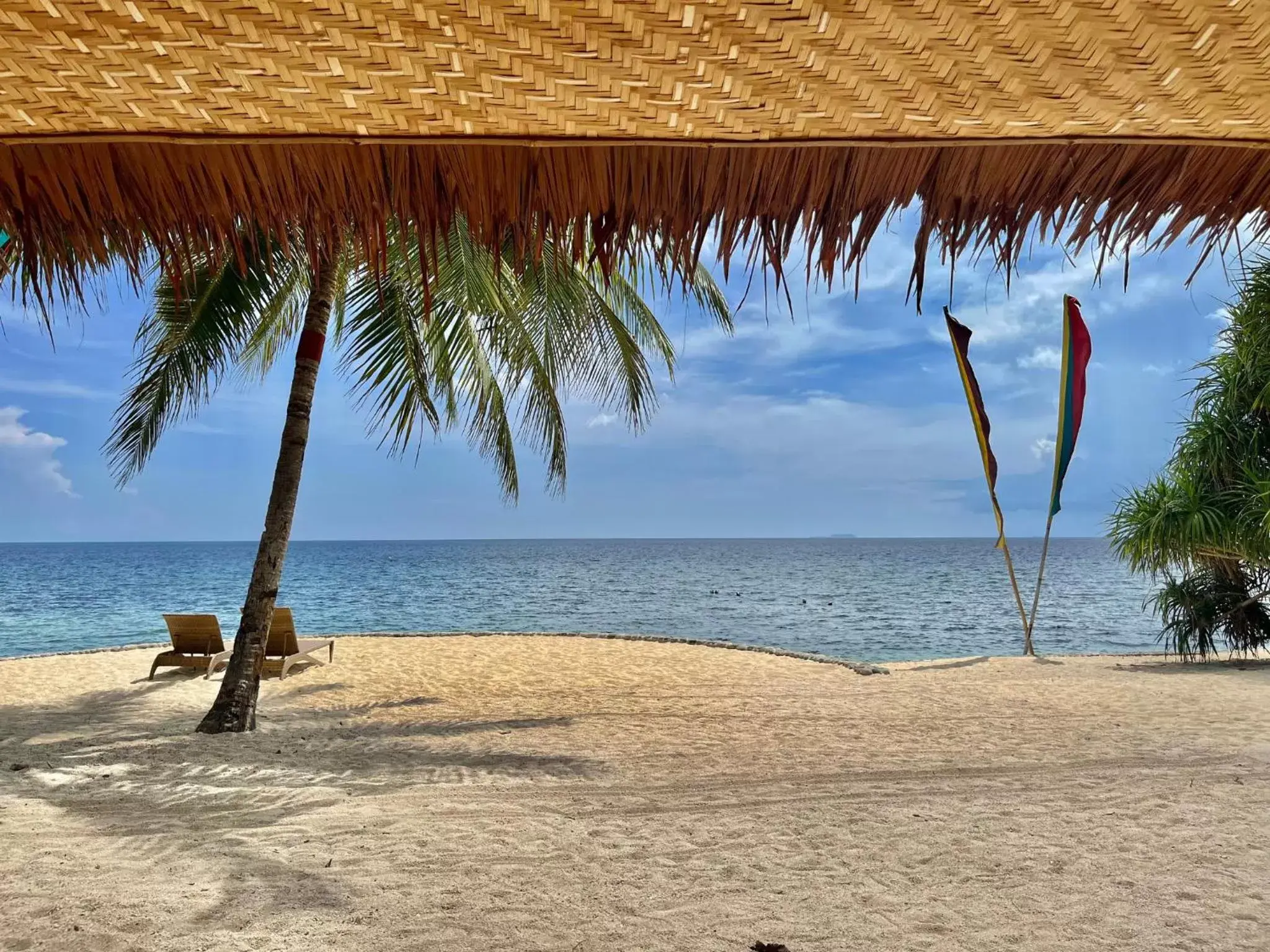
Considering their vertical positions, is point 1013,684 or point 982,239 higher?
point 982,239

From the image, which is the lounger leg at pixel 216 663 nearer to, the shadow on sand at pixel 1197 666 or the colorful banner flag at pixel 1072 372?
the colorful banner flag at pixel 1072 372

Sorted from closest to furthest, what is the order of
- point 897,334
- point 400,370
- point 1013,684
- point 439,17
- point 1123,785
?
point 439,17
point 1123,785
point 400,370
point 1013,684
point 897,334

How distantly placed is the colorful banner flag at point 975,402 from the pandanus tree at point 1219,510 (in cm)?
201

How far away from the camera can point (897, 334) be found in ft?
316

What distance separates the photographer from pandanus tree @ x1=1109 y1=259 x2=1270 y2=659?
26.2ft

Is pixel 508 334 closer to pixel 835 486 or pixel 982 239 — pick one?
pixel 982 239

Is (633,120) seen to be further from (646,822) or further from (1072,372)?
(1072,372)

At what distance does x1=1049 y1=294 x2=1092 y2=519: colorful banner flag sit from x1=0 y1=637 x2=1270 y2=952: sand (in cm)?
237

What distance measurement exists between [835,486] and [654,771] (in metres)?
77.2

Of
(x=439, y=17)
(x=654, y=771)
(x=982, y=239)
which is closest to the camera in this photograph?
(x=439, y=17)

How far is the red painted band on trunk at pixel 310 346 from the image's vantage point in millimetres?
4988

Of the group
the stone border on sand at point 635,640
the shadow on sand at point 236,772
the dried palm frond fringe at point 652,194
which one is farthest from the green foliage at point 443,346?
the stone border on sand at point 635,640

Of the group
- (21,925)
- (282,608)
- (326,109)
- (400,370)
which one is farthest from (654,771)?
(282,608)

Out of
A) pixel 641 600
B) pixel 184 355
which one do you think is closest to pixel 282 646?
pixel 184 355
